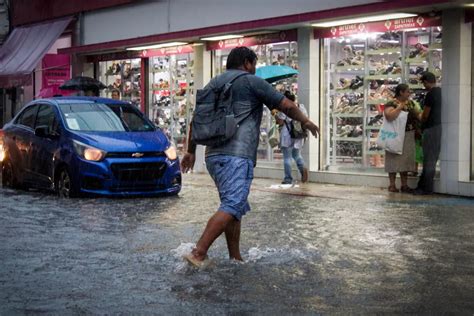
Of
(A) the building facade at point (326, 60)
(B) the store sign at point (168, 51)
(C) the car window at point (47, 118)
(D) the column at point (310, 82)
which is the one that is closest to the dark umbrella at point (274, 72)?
(D) the column at point (310, 82)

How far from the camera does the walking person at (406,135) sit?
14641 mm

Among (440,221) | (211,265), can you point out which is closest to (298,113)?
(211,265)

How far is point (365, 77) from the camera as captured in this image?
1709 cm

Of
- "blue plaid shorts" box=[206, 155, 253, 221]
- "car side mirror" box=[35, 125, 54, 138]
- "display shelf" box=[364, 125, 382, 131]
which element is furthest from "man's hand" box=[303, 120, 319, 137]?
"display shelf" box=[364, 125, 382, 131]

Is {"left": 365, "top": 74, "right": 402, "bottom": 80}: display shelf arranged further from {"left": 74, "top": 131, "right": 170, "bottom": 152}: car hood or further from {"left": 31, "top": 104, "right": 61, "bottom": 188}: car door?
{"left": 31, "top": 104, "right": 61, "bottom": 188}: car door

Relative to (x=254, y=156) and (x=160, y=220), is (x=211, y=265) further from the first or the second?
(x=160, y=220)

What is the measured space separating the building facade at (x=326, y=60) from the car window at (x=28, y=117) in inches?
198

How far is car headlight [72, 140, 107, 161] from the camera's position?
13148 mm

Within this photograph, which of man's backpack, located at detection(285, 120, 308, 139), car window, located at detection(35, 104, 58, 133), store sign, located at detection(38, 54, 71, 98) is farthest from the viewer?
store sign, located at detection(38, 54, 71, 98)

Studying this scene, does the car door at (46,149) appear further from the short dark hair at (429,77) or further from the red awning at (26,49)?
the red awning at (26,49)

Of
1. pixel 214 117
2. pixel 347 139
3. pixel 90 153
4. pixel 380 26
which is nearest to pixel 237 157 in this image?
pixel 214 117

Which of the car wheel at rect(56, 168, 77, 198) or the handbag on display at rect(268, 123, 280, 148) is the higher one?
the handbag on display at rect(268, 123, 280, 148)

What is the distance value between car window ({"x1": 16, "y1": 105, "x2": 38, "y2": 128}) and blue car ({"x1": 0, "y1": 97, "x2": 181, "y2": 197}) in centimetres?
2

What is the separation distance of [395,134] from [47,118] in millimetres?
5797
